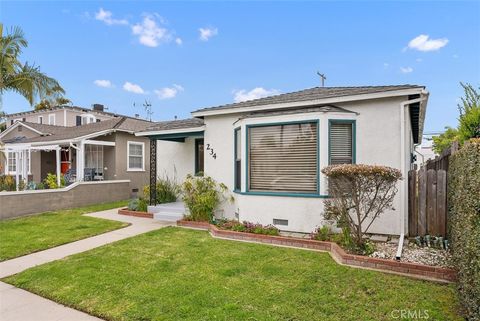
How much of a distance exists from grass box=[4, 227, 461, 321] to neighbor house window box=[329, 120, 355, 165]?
276cm

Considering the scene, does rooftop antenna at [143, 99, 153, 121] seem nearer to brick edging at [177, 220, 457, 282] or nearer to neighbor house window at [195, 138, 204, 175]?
neighbor house window at [195, 138, 204, 175]

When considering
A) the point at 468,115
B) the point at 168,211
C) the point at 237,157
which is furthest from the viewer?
the point at 468,115

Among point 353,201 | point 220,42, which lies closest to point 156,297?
point 353,201

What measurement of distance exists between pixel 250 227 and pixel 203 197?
2.17m

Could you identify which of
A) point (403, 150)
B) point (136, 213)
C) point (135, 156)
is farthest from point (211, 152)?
point (135, 156)

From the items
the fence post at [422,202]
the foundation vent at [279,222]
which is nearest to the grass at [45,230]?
the foundation vent at [279,222]

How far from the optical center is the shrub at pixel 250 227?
24.1 feet

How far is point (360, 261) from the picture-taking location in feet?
17.4

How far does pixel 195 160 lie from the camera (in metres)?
11.6

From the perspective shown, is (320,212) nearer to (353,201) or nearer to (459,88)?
(353,201)

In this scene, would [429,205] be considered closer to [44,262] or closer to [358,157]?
[358,157]

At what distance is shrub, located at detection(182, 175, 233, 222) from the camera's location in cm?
918

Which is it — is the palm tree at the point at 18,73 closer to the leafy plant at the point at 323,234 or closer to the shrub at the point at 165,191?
the shrub at the point at 165,191

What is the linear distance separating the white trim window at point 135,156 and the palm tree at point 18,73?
487cm
